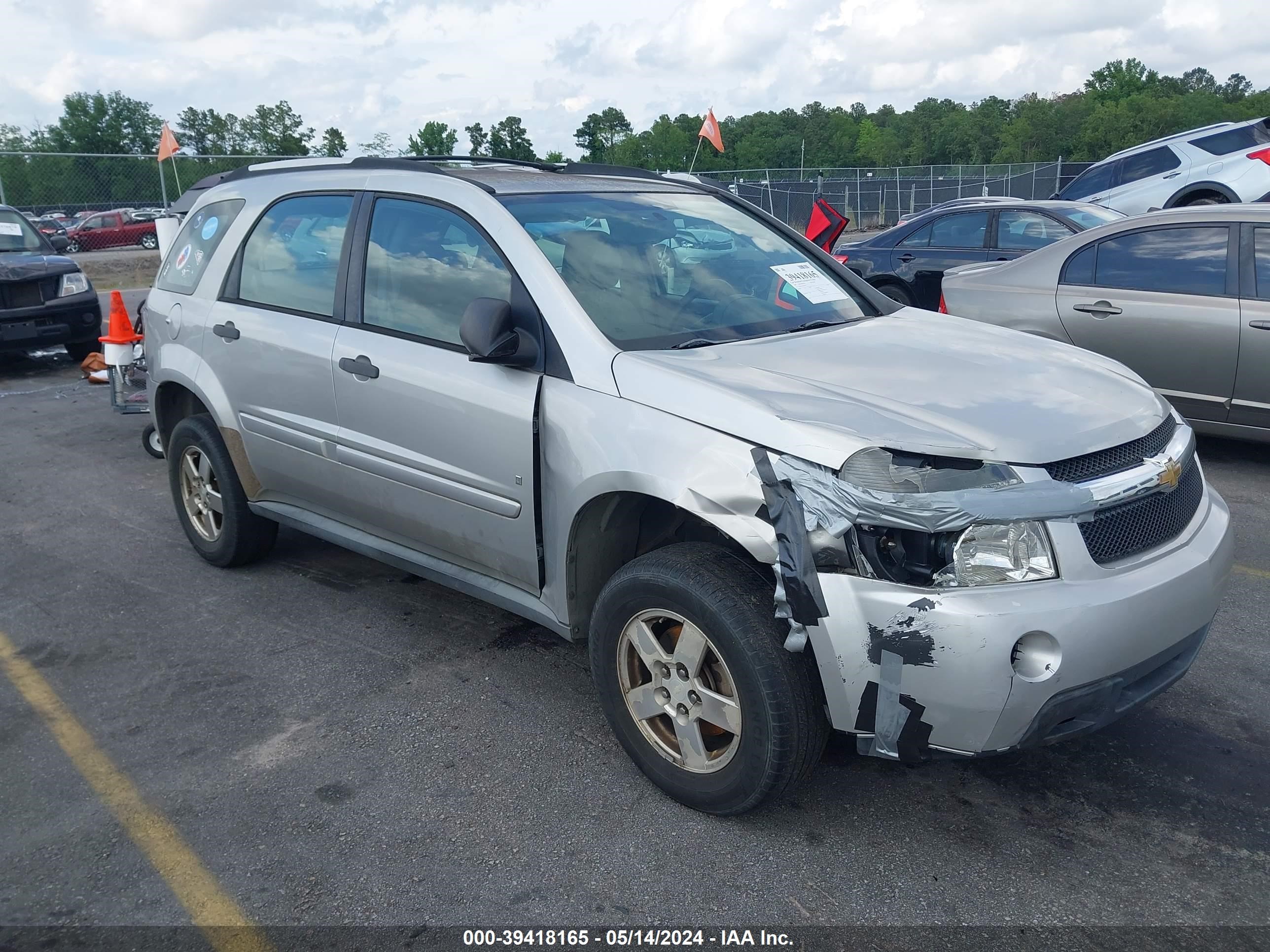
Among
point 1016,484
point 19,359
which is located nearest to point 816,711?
point 1016,484

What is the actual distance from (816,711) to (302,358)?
8.30 ft

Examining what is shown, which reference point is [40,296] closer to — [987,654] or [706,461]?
[706,461]

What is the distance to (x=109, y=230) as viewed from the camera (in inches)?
1145

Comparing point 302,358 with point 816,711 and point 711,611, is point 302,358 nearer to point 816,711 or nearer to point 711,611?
point 711,611

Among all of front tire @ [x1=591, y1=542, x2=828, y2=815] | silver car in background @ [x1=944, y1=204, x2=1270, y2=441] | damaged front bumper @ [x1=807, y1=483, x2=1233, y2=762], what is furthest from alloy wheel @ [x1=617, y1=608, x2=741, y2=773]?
silver car in background @ [x1=944, y1=204, x2=1270, y2=441]

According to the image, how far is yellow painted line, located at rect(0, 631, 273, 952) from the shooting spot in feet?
8.50

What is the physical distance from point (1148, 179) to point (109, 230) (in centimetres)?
2654

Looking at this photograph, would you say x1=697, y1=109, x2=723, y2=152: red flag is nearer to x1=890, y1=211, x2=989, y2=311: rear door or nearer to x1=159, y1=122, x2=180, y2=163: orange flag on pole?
x1=890, y1=211, x2=989, y2=311: rear door

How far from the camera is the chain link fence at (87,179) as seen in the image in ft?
72.0

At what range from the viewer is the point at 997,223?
10.1 meters

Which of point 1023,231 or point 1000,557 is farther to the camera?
point 1023,231

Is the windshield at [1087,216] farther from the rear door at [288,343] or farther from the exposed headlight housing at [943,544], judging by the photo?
the exposed headlight housing at [943,544]

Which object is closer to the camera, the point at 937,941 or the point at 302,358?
the point at 937,941

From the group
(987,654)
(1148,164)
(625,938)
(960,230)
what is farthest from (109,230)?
(987,654)
